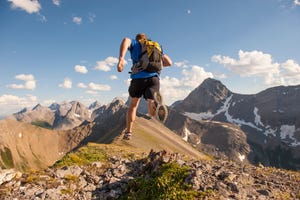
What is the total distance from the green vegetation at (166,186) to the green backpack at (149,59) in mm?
3577

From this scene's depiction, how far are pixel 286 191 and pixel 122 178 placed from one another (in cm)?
623

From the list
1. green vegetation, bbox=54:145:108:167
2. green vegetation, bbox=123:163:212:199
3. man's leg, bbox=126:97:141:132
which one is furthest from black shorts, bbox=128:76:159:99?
green vegetation, bbox=54:145:108:167

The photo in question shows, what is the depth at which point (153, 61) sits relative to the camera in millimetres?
9477

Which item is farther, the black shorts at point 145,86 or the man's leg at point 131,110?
the man's leg at point 131,110

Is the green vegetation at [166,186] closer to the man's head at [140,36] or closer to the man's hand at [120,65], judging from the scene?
the man's hand at [120,65]

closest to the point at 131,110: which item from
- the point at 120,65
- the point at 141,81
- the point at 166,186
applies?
the point at 141,81

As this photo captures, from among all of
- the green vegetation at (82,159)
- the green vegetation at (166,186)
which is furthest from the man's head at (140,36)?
the green vegetation at (82,159)

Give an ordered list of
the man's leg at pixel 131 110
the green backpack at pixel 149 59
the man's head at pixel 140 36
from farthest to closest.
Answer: the man's leg at pixel 131 110 < the man's head at pixel 140 36 < the green backpack at pixel 149 59

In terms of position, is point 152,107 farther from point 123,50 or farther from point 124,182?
point 124,182

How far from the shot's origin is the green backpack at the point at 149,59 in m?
9.38

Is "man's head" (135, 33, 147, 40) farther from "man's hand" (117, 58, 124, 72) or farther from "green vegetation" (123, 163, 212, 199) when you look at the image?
"green vegetation" (123, 163, 212, 199)

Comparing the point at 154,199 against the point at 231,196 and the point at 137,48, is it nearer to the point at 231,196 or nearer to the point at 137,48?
the point at 231,196

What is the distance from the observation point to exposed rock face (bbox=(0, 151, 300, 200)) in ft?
28.6

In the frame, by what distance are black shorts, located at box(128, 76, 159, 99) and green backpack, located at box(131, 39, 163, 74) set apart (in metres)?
0.31
